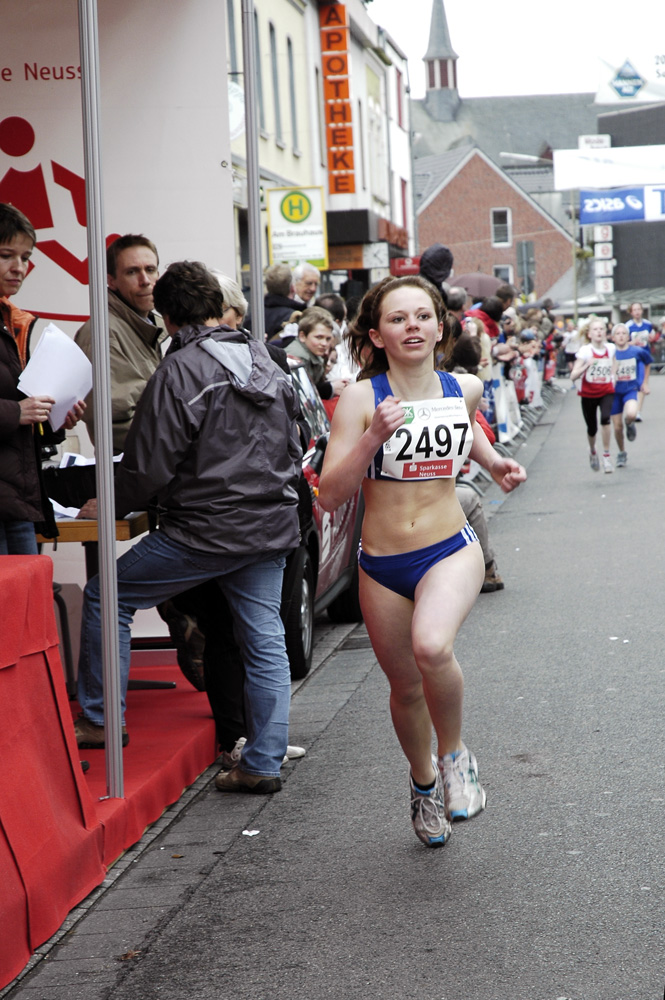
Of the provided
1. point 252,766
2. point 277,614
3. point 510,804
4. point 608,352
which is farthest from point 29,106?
point 608,352

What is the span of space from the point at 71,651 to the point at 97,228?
2.79 m

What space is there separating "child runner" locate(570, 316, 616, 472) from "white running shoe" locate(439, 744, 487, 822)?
13.2m

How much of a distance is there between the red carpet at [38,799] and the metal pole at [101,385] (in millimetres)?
298

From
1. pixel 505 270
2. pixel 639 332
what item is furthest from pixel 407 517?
pixel 505 270

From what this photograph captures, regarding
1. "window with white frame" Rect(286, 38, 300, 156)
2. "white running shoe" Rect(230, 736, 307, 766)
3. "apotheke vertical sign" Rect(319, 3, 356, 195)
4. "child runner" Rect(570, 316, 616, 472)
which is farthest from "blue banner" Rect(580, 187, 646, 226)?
"white running shoe" Rect(230, 736, 307, 766)

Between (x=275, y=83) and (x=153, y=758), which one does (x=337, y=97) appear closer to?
(x=275, y=83)

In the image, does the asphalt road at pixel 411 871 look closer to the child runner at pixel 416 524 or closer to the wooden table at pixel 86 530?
the child runner at pixel 416 524

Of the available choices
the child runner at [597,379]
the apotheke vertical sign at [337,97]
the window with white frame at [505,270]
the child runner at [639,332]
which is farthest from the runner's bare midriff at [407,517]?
the window with white frame at [505,270]

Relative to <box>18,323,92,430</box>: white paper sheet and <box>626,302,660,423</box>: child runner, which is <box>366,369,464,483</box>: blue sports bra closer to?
<box>18,323,92,430</box>: white paper sheet

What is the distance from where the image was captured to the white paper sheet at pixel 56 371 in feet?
16.2

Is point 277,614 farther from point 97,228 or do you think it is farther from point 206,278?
point 97,228

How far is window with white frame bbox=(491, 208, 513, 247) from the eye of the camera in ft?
288

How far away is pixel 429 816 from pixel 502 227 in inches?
3370

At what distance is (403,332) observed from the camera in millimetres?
4508
